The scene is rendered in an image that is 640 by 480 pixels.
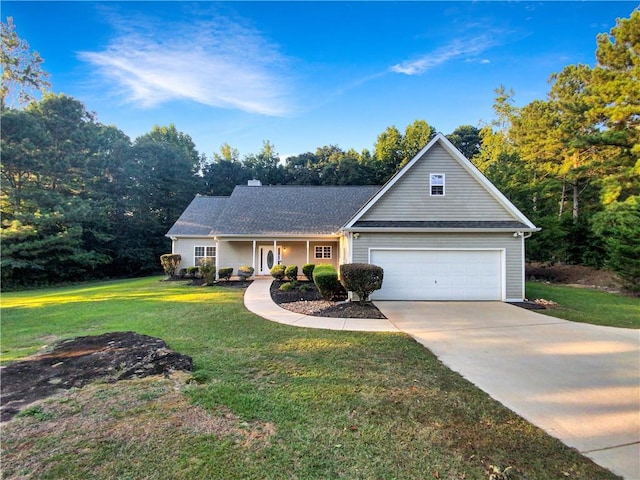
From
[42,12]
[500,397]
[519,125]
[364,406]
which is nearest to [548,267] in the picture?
[519,125]

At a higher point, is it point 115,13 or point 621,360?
point 115,13

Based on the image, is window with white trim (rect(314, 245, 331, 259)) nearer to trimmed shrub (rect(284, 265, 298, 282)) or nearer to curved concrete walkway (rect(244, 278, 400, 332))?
trimmed shrub (rect(284, 265, 298, 282))

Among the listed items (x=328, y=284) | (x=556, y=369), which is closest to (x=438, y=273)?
(x=328, y=284)

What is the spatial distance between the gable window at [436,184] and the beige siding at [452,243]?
176cm

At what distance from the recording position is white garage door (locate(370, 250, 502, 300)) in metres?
11.4

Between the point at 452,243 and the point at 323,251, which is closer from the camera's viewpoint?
the point at 452,243

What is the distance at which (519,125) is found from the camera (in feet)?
89.9

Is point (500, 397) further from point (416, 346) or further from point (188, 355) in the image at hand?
point (188, 355)

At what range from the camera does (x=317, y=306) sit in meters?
10.2

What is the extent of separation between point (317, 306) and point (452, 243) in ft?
18.5

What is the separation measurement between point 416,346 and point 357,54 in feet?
36.8

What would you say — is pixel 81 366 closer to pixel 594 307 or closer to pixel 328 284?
pixel 328 284

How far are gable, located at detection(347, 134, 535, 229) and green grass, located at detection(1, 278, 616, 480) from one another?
7.12 meters

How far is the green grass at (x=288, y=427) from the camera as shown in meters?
2.61
